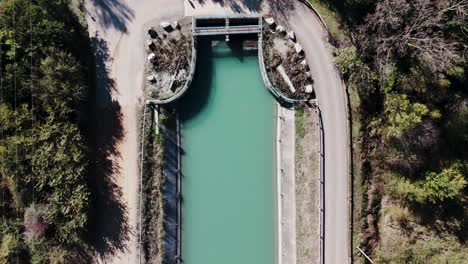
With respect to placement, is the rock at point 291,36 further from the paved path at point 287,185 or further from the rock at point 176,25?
the rock at point 176,25

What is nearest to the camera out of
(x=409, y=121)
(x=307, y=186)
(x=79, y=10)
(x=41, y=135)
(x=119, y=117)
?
(x=41, y=135)

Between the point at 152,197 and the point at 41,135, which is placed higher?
the point at 41,135

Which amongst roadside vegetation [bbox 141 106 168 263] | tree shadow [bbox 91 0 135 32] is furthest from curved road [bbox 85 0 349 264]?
roadside vegetation [bbox 141 106 168 263]

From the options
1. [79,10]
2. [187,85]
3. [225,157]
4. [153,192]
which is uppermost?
[79,10]

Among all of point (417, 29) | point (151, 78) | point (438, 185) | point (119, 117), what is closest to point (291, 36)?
point (417, 29)

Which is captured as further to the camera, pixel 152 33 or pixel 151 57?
pixel 152 33

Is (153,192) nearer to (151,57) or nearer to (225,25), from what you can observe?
→ (151,57)

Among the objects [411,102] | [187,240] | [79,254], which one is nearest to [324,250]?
[187,240]
